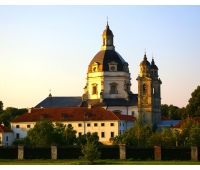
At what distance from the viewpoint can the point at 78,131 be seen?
92.3 metres

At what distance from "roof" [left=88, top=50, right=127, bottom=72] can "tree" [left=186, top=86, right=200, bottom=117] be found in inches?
454

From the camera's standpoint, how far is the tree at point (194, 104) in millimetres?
94250

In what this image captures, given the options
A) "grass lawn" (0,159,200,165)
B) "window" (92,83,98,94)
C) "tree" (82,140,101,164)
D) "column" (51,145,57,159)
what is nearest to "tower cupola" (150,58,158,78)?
"window" (92,83,98,94)

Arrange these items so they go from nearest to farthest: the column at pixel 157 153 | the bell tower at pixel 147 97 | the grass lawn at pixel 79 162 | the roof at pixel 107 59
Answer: the grass lawn at pixel 79 162 < the column at pixel 157 153 < the bell tower at pixel 147 97 < the roof at pixel 107 59

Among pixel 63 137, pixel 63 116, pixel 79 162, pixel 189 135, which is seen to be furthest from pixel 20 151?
pixel 63 116

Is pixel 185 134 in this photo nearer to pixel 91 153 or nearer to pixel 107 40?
pixel 91 153

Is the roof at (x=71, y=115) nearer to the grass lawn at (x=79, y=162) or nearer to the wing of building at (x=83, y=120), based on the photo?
the wing of building at (x=83, y=120)

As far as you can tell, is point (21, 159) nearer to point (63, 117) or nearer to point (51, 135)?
point (51, 135)

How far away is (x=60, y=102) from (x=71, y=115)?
10.9 metres

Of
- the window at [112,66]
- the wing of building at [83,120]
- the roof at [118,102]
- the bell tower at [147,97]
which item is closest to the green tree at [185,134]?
the wing of building at [83,120]

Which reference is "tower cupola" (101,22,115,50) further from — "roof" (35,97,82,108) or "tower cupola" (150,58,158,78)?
"roof" (35,97,82,108)

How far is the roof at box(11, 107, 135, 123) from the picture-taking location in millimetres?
91500

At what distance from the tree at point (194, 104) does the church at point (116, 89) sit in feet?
17.5

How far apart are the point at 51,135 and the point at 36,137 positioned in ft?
7.12
